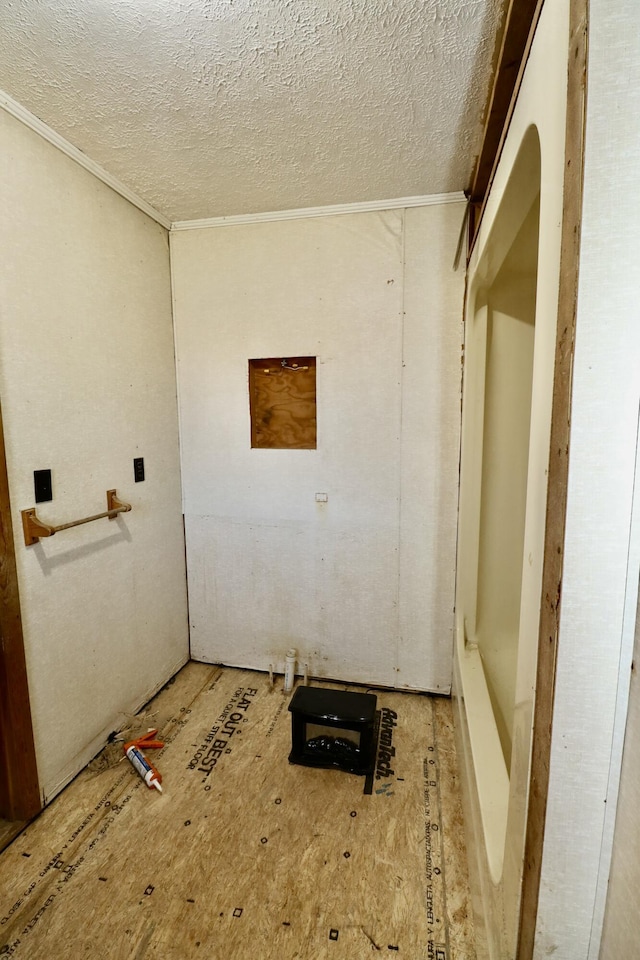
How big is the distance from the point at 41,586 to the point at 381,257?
1970 millimetres

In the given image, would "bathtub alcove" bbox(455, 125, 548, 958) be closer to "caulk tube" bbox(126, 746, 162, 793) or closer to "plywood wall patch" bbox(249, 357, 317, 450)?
"plywood wall patch" bbox(249, 357, 317, 450)

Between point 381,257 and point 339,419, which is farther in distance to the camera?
point 339,419

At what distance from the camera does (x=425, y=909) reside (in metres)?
1.21

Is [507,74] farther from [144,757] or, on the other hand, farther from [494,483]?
[144,757]

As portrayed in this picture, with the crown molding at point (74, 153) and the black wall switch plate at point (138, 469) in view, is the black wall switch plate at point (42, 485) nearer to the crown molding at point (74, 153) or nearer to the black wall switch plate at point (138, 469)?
the black wall switch plate at point (138, 469)

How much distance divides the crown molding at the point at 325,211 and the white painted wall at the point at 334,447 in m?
0.03

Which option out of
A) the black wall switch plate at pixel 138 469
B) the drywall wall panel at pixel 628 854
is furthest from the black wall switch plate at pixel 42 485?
the drywall wall panel at pixel 628 854

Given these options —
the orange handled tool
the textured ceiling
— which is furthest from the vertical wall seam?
the orange handled tool

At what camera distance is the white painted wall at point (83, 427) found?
4.63 feet

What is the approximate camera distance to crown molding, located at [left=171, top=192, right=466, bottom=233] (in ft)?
6.18

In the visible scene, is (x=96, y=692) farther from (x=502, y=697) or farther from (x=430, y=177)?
(x=430, y=177)

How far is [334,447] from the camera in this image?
2127 millimetres

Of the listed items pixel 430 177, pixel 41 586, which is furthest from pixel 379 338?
pixel 41 586

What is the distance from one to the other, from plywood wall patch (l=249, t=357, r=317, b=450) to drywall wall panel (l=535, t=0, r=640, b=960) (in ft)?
5.29
